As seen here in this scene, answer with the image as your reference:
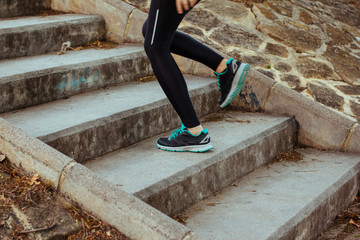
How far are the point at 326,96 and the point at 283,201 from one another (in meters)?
1.63

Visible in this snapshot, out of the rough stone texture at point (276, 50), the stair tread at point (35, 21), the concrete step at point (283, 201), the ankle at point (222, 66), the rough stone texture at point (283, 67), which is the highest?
the ankle at point (222, 66)

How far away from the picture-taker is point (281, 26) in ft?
16.5

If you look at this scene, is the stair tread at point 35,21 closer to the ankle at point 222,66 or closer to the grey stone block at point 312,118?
the ankle at point 222,66

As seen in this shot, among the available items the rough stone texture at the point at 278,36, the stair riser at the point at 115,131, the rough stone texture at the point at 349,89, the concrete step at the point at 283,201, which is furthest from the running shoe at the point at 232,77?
the rough stone texture at the point at 349,89

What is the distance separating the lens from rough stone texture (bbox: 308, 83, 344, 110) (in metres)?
4.34

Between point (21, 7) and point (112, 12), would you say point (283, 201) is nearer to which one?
point (112, 12)

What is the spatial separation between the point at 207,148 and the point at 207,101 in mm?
972

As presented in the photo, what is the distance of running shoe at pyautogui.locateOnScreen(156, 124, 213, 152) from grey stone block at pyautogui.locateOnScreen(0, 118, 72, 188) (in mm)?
1015

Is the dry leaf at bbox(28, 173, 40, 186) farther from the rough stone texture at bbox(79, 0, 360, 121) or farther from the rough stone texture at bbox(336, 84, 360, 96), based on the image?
the rough stone texture at bbox(336, 84, 360, 96)

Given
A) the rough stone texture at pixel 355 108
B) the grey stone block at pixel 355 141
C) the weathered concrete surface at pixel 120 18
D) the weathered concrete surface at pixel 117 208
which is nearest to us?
the weathered concrete surface at pixel 117 208

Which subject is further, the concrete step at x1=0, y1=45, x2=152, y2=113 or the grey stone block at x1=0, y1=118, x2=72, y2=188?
the concrete step at x1=0, y1=45, x2=152, y2=113

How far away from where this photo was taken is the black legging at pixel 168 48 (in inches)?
113

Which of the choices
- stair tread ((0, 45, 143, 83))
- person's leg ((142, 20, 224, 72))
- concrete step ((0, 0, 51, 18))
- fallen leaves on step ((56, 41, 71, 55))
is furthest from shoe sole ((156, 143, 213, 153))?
concrete step ((0, 0, 51, 18))

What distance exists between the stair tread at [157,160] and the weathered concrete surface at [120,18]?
1474 millimetres
